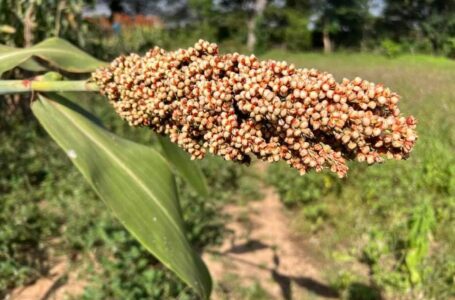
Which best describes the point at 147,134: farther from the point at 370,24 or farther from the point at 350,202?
the point at 370,24

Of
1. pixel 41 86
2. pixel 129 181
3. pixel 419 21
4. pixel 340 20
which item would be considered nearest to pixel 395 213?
pixel 129 181

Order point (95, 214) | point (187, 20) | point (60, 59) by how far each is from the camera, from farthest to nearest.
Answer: point (187, 20) → point (95, 214) → point (60, 59)

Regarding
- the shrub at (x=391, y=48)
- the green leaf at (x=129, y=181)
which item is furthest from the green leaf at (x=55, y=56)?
the shrub at (x=391, y=48)

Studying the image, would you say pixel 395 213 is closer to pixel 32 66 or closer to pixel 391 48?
pixel 32 66

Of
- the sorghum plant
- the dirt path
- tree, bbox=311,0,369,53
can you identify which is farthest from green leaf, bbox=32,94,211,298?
tree, bbox=311,0,369,53

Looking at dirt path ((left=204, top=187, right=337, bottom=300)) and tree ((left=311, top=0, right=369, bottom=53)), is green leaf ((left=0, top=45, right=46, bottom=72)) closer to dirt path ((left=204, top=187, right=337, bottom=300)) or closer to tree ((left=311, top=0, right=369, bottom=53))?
dirt path ((left=204, top=187, right=337, bottom=300))

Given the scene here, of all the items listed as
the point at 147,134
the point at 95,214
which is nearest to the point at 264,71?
the point at 95,214

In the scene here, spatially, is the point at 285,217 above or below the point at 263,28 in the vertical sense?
above

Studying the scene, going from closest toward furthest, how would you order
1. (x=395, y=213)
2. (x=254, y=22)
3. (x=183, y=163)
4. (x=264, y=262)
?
(x=183, y=163), (x=264, y=262), (x=395, y=213), (x=254, y=22)
